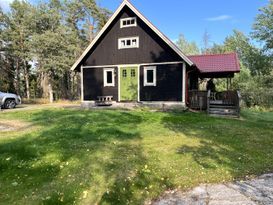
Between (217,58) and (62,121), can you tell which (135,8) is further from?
(62,121)

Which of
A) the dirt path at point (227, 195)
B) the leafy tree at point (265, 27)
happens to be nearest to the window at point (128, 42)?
the dirt path at point (227, 195)

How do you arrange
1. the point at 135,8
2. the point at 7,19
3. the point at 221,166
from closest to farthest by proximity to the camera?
the point at 221,166 → the point at 135,8 → the point at 7,19

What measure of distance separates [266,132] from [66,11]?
102 feet

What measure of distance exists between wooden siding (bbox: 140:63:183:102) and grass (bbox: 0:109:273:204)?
6.27m

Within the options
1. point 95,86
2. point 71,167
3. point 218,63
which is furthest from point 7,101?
point 71,167

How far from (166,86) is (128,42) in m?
3.90

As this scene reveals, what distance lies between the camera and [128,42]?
1762cm

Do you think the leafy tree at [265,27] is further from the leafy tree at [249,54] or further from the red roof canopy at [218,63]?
the red roof canopy at [218,63]

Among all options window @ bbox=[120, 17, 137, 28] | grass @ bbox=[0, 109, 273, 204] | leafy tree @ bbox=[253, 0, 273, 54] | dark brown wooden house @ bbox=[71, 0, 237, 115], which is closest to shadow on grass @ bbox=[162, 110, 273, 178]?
grass @ bbox=[0, 109, 273, 204]

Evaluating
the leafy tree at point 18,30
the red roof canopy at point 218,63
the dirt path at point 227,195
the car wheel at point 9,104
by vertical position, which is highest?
the leafy tree at point 18,30

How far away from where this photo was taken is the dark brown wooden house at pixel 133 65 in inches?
648

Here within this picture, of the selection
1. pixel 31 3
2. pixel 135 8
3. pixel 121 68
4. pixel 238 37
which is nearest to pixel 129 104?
pixel 121 68

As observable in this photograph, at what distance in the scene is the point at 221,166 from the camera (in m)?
6.14

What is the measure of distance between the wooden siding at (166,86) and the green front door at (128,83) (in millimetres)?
595
